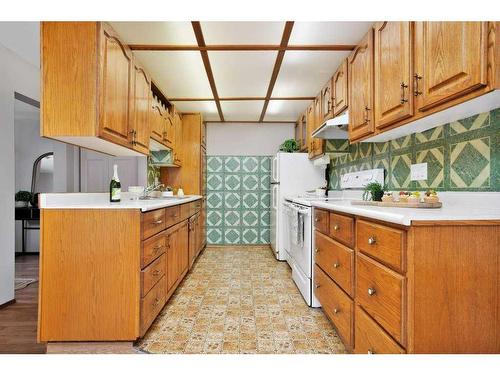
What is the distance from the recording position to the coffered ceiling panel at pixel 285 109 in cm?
405

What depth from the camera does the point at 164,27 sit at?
216 cm

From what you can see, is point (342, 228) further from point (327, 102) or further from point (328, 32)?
point (327, 102)

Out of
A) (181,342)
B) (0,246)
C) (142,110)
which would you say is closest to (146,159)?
(142,110)

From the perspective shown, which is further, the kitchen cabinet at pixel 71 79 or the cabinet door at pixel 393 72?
the kitchen cabinet at pixel 71 79

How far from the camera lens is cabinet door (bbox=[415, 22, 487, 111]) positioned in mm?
1161

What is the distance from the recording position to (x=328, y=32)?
7.27 ft

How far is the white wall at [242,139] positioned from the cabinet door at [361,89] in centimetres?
286

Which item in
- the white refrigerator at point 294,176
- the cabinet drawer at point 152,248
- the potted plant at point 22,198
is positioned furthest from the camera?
the potted plant at point 22,198

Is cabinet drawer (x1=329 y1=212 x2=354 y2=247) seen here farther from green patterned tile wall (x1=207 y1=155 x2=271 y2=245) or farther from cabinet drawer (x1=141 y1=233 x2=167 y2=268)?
green patterned tile wall (x1=207 y1=155 x2=271 y2=245)

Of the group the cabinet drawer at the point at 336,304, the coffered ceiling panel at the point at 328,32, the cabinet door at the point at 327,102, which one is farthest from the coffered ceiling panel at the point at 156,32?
the cabinet drawer at the point at 336,304

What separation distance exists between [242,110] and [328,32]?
2370mm

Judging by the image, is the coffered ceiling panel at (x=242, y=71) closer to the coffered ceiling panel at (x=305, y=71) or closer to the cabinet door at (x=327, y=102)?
the coffered ceiling panel at (x=305, y=71)

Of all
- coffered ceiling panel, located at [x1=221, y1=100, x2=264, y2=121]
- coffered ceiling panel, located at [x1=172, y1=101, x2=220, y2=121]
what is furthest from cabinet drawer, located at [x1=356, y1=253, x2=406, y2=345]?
coffered ceiling panel, located at [x1=172, y1=101, x2=220, y2=121]
